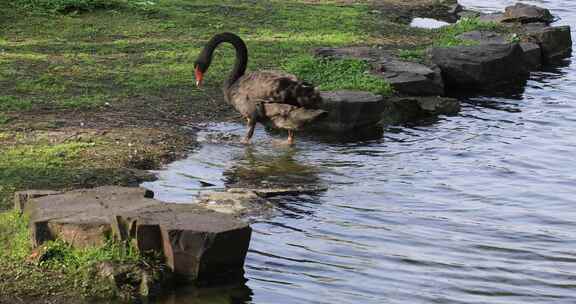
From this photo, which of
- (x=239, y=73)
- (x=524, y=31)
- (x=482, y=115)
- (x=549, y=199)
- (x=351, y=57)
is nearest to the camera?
(x=549, y=199)

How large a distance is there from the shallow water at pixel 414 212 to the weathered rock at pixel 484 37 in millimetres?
2625

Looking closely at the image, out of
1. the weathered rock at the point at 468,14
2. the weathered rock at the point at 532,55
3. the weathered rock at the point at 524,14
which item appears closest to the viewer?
the weathered rock at the point at 532,55

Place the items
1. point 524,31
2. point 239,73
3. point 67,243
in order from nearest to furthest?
point 67,243 < point 239,73 < point 524,31

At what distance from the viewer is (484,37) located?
14586 millimetres

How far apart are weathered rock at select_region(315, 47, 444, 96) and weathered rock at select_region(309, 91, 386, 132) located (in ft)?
3.83

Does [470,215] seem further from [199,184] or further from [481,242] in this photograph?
[199,184]

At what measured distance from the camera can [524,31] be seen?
623 inches

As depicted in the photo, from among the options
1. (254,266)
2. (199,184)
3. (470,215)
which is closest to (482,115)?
(470,215)

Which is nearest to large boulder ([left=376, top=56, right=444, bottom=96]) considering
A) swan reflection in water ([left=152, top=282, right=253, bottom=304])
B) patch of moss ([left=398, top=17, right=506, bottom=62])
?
patch of moss ([left=398, top=17, right=506, bottom=62])

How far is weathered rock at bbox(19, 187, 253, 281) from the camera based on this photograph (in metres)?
6.22

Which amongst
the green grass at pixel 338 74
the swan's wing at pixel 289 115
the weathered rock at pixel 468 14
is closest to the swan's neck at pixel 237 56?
the swan's wing at pixel 289 115

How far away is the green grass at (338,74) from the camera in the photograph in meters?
11.4

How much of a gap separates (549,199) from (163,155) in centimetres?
342

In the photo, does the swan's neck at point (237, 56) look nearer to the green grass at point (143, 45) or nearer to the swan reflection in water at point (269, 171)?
the green grass at point (143, 45)
